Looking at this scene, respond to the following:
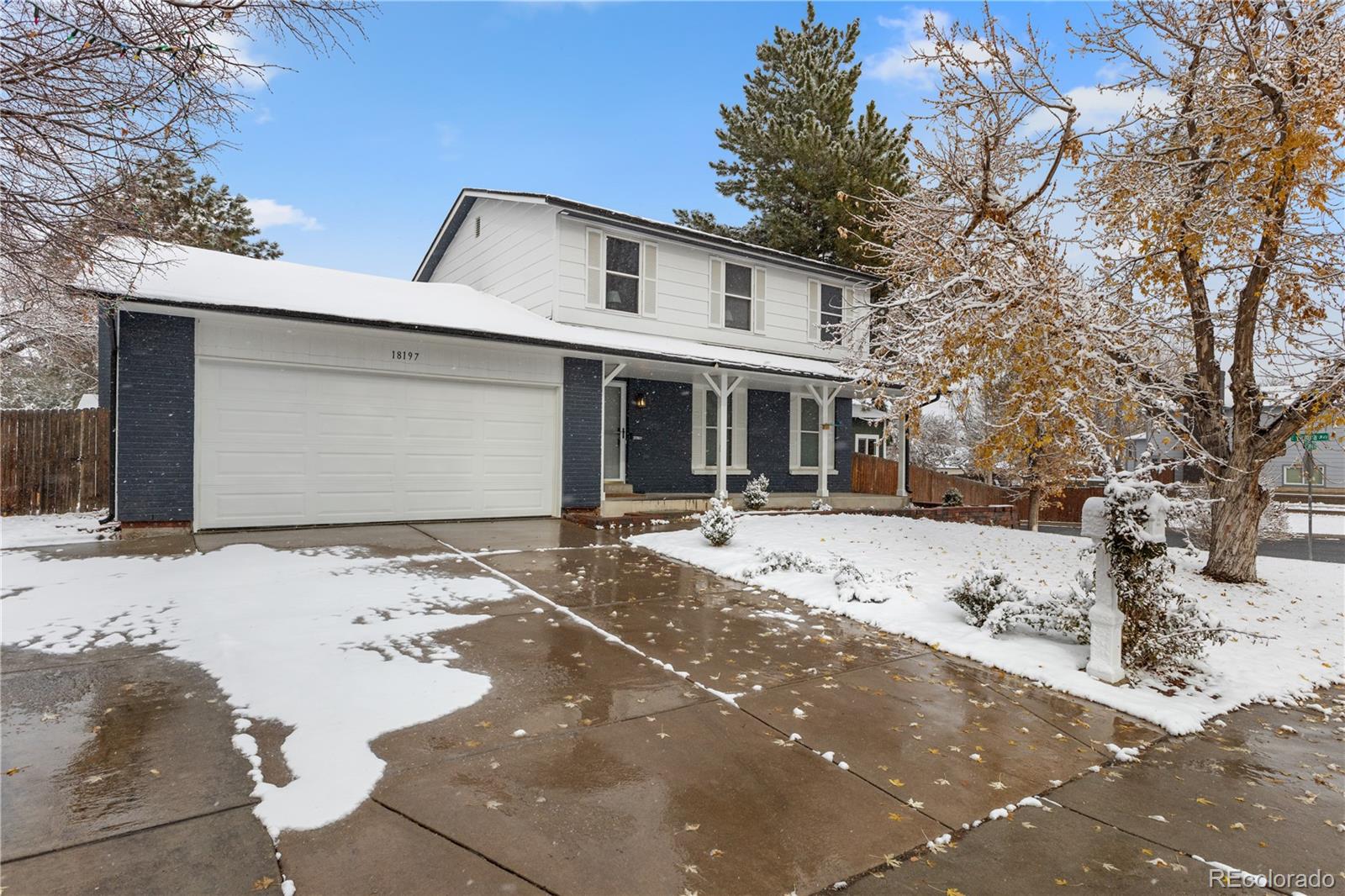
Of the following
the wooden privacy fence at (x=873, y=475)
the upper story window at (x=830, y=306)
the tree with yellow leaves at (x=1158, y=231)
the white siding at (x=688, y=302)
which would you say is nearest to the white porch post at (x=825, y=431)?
the white siding at (x=688, y=302)

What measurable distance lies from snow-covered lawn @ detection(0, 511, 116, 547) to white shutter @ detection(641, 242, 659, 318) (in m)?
9.07

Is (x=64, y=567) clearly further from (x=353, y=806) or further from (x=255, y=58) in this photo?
(x=353, y=806)

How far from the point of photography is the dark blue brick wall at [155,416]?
26.6 feet

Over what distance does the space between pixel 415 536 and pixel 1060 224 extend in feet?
31.0

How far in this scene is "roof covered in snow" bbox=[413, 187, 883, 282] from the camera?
11972 millimetres

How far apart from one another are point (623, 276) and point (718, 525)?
6308 millimetres

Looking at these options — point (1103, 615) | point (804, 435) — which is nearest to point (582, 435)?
point (804, 435)

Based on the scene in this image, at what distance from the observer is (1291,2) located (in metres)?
7.18

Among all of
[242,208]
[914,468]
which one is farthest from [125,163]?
[914,468]

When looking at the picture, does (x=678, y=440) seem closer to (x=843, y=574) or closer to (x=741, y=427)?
(x=741, y=427)

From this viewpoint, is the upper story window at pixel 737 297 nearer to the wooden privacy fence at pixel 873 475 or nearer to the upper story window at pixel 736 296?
the upper story window at pixel 736 296

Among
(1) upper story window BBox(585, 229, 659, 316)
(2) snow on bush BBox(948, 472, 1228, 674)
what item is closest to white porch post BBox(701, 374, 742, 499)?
(1) upper story window BBox(585, 229, 659, 316)

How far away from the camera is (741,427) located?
14.8 metres

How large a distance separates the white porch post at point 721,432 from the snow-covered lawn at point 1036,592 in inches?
70.2
